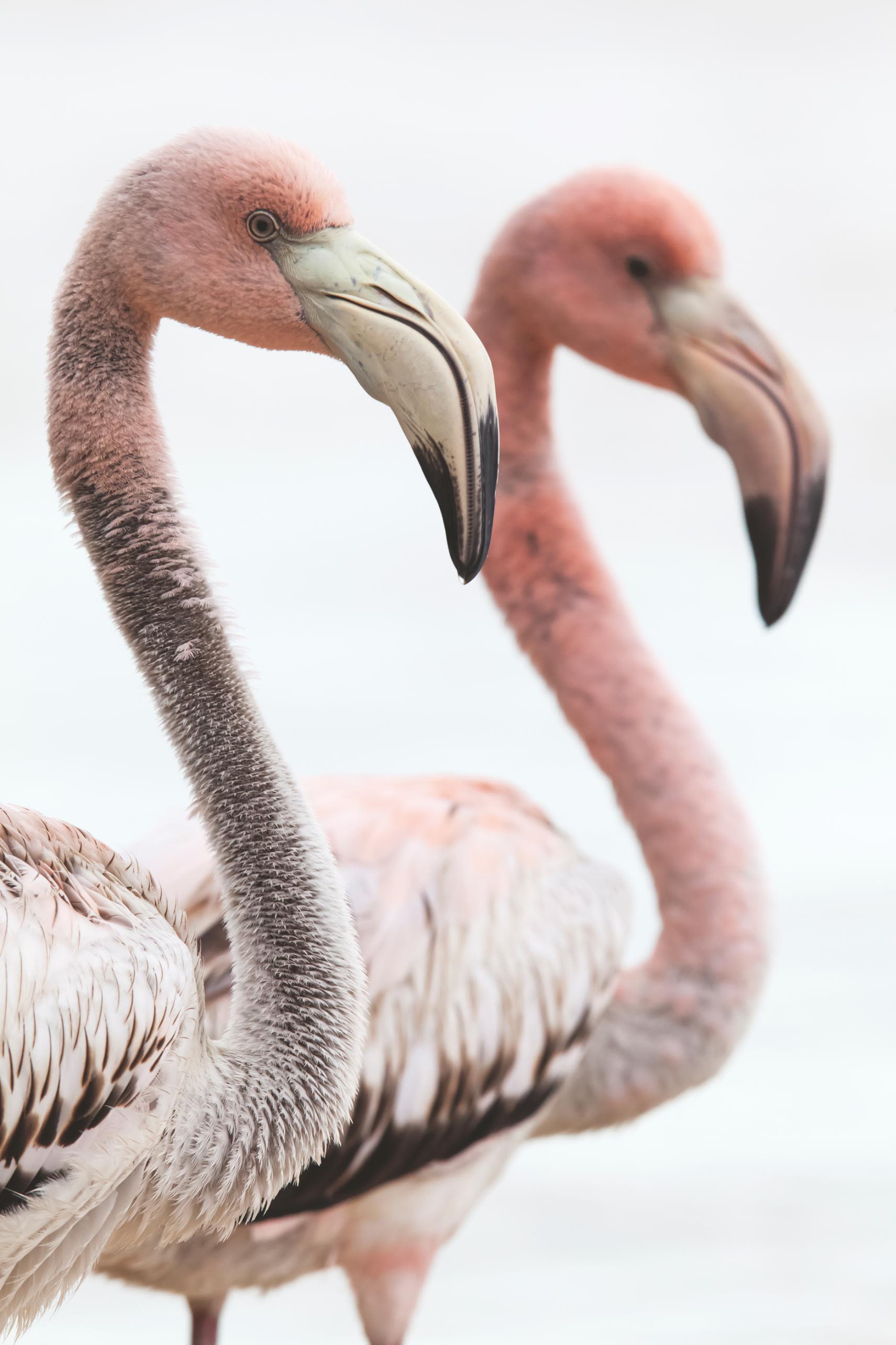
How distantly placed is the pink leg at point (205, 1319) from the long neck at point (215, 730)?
3.14 feet

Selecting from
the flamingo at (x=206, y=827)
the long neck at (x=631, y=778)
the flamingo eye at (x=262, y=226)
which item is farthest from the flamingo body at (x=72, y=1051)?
the long neck at (x=631, y=778)

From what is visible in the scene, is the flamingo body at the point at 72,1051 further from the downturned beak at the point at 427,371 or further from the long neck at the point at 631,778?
the long neck at the point at 631,778

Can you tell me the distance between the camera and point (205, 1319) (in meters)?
2.28

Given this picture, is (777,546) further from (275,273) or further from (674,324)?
(275,273)

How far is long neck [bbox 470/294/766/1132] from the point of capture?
237 cm

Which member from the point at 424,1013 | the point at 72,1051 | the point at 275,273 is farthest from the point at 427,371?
the point at 424,1013

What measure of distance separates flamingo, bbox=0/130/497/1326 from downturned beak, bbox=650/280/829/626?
1047 mm

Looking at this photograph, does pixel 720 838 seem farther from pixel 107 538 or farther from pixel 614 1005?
pixel 107 538

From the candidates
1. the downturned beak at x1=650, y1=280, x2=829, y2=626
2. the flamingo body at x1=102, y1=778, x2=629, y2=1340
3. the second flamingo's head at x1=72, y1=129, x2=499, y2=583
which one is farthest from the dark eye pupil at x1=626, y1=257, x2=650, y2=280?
the second flamingo's head at x1=72, y1=129, x2=499, y2=583

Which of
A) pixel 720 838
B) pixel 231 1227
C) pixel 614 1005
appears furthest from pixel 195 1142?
pixel 720 838

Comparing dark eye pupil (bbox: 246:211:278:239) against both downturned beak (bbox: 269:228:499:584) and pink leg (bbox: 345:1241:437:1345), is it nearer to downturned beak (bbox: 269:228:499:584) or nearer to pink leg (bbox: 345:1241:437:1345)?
downturned beak (bbox: 269:228:499:584)

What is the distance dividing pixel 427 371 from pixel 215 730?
1.20 feet

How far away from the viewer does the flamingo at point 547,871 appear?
2.07m

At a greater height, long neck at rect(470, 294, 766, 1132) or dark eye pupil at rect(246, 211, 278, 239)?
dark eye pupil at rect(246, 211, 278, 239)
